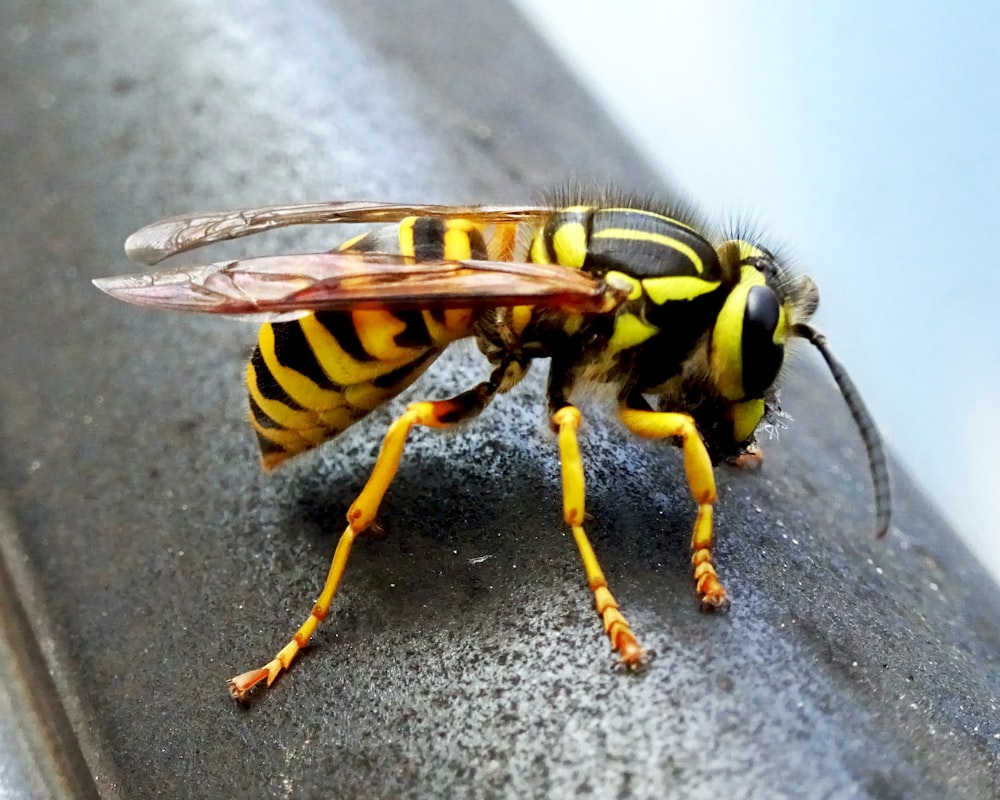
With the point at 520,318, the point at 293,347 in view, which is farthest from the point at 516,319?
the point at 293,347

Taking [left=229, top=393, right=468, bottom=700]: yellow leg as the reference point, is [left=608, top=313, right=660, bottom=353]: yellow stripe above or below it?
above

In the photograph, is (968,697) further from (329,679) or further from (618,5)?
(618,5)

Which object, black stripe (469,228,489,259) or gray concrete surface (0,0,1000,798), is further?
black stripe (469,228,489,259)

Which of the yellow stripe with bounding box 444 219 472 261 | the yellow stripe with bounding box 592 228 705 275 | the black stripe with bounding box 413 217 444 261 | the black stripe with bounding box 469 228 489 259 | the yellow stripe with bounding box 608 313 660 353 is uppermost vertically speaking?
the yellow stripe with bounding box 592 228 705 275

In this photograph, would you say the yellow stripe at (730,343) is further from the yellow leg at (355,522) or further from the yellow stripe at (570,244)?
the yellow leg at (355,522)

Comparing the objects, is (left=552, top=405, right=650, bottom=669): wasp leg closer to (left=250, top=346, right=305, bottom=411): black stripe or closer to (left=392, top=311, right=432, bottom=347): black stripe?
(left=392, top=311, right=432, bottom=347): black stripe

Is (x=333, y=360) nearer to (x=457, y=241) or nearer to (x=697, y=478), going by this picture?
(x=457, y=241)

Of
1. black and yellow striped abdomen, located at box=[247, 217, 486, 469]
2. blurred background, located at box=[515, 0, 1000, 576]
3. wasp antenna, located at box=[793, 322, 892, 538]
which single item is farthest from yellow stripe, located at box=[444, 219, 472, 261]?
blurred background, located at box=[515, 0, 1000, 576]
